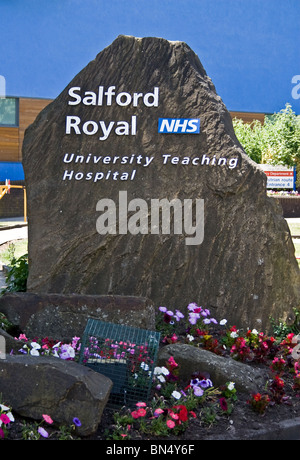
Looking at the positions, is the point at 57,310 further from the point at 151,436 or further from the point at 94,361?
the point at 151,436

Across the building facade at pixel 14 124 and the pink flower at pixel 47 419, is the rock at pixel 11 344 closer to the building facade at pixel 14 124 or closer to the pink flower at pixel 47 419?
the pink flower at pixel 47 419

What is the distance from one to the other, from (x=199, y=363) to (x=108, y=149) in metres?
2.52

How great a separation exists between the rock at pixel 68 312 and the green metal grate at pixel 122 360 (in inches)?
26.6

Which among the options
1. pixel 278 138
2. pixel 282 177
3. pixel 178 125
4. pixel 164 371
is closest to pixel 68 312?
pixel 164 371

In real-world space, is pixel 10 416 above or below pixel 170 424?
above

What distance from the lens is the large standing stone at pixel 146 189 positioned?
6523 mm

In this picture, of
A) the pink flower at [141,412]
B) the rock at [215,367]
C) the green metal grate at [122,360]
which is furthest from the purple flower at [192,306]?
the pink flower at [141,412]

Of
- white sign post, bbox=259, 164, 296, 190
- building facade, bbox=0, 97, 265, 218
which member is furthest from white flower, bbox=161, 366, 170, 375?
white sign post, bbox=259, 164, 296, 190

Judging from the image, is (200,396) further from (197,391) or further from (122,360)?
(122,360)

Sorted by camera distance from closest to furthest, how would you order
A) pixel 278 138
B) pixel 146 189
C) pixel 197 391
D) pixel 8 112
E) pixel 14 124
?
1. pixel 197 391
2. pixel 146 189
3. pixel 8 112
4. pixel 14 124
5. pixel 278 138

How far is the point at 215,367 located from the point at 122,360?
78 cm

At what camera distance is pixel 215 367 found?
507 centimetres

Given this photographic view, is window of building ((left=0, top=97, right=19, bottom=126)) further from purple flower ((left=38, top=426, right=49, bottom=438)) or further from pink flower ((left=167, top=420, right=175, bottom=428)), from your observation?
purple flower ((left=38, top=426, right=49, bottom=438))
